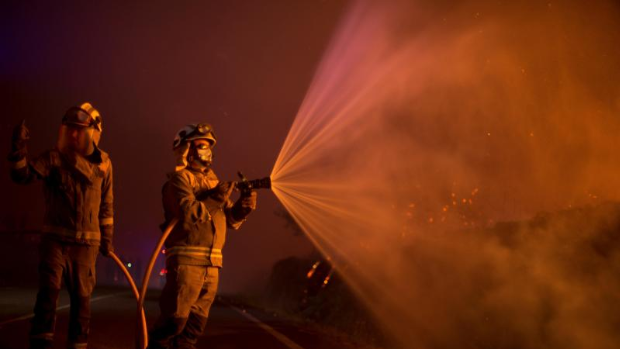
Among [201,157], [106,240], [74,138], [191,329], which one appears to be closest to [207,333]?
[106,240]

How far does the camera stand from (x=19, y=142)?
5645 mm

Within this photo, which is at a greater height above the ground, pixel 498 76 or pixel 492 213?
pixel 498 76

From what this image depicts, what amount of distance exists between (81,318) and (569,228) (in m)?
6.34

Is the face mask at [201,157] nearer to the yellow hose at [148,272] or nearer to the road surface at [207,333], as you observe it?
the yellow hose at [148,272]

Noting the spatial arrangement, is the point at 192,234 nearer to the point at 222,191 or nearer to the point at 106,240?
the point at 222,191

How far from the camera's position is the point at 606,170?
1193cm

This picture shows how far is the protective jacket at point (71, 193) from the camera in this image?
6184 millimetres

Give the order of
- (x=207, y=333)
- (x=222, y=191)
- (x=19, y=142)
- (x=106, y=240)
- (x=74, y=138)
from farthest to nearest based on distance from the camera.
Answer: (x=207, y=333) → (x=106, y=240) → (x=74, y=138) → (x=222, y=191) → (x=19, y=142)

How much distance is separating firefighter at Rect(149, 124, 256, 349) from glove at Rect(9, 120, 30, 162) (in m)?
1.24

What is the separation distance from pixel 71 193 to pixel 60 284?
79 cm

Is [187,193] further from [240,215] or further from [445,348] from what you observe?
[445,348]

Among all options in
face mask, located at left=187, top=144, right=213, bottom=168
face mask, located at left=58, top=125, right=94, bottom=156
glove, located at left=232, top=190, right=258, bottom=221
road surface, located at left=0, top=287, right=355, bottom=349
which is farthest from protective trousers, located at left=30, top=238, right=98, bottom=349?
road surface, located at left=0, top=287, right=355, bottom=349

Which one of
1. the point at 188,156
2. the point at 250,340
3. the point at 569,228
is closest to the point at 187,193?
the point at 188,156

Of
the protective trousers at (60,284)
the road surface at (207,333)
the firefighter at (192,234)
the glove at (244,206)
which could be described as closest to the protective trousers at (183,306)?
the firefighter at (192,234)
